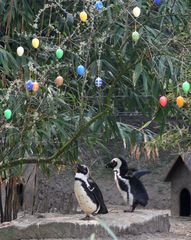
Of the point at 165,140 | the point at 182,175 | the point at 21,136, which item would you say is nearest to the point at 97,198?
the point at 165,140

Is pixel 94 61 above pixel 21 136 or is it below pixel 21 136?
above

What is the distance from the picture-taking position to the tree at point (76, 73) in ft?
12.6

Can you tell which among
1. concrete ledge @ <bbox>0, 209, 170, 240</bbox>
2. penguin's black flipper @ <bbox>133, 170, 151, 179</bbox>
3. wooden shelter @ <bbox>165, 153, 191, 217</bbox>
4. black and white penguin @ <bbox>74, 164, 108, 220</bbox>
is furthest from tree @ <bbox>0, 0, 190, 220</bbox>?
wooden shelter @ <bbox>165, 153, 191, 217</bbox>

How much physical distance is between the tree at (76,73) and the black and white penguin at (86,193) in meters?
0.17

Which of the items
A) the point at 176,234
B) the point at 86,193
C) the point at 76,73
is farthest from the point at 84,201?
the point at 176,234

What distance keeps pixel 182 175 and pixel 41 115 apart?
4.52 meters

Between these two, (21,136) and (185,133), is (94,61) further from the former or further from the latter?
(185,133)

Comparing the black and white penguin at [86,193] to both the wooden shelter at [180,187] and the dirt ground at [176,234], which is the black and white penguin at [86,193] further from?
the wooden shelter at [180,187]

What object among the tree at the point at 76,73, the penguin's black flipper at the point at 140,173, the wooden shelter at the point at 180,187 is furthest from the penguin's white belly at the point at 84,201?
the wooden shelter at the point at 180,187

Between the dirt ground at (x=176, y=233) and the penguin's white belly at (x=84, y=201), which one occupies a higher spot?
the penguin's white belly at (x=84, y=201)

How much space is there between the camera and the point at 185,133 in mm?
6168

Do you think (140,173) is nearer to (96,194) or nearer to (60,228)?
(96,194)

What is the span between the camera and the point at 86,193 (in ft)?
16.4

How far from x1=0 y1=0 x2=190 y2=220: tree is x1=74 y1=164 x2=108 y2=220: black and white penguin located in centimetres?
17
